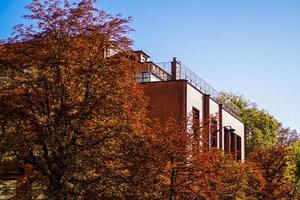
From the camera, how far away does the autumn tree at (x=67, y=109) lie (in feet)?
70.9

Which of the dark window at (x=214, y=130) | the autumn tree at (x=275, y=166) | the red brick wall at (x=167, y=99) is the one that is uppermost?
the red brick wall at (x=167, y=99)

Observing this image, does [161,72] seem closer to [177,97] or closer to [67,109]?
[177,97]

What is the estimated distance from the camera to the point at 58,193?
21125mm

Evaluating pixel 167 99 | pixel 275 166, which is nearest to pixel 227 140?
pixel 275 166

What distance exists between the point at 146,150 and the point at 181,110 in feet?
65.9

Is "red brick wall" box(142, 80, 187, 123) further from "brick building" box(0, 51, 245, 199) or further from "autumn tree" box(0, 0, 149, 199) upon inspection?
"autumn tree" box(0, 0, 149, 199)

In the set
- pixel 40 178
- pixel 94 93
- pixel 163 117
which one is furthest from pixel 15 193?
pixel 163 117

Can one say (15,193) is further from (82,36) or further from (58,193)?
(82,36)


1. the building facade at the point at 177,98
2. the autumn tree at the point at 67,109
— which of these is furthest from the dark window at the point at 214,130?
the autumn tree at the point at 67,109

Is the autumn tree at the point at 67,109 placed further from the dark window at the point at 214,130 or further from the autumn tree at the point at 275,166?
the autumn tree at the point at 275,166

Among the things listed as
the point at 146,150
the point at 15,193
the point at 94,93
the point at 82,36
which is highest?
the point at 82,36

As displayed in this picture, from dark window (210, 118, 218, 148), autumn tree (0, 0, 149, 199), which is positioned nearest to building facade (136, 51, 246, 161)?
dark window (210, 118, 218, 148)

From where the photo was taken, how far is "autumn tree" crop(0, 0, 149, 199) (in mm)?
21625

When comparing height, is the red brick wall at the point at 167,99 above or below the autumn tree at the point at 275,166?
above
